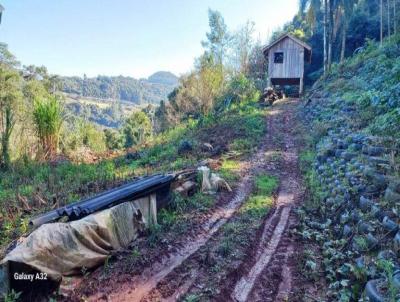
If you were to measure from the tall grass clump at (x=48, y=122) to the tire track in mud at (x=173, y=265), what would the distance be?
5.42 metres

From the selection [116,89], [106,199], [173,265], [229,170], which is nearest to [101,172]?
[229,170]

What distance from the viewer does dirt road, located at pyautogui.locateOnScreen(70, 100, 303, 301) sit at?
3463 millimetres

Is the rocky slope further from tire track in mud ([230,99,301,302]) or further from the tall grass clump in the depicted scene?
the tall grass clump

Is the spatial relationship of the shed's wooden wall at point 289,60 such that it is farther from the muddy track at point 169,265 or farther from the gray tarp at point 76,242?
the gray tarp at point 76,242

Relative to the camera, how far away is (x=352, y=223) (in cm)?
423

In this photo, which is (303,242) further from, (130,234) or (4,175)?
(4,175)

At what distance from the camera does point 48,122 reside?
8.84 m

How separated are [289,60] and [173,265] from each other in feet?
64.4

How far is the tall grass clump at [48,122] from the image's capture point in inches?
344

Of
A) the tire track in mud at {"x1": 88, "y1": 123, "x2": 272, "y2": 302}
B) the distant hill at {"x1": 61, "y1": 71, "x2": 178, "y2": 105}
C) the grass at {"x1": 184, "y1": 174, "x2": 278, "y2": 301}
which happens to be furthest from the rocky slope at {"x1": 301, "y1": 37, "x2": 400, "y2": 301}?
the distant hill at {"x1": 61, "y1": 71, "x2": 178, "y2": 105}

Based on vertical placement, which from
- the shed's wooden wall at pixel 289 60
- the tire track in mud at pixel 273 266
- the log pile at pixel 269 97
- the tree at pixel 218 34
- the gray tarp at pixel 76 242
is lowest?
the tire track in mud at pixel 273 266

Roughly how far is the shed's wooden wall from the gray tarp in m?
18.6

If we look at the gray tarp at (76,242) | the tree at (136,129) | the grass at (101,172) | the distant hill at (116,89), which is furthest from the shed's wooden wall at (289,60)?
the distant hill at (116,89)

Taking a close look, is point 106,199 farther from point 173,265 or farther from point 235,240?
point 235,240
